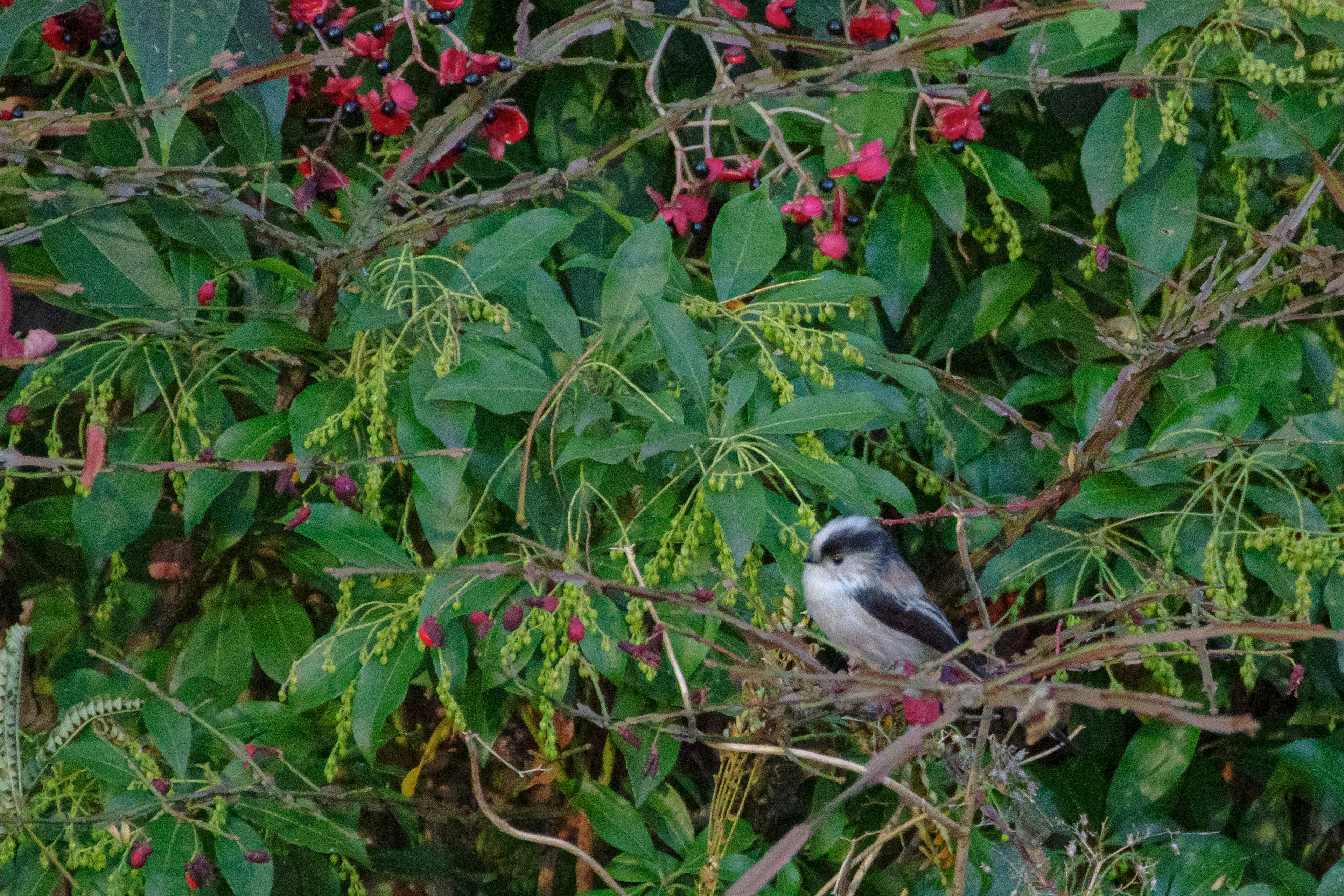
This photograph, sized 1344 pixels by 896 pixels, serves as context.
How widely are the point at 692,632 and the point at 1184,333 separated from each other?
2.71 ft

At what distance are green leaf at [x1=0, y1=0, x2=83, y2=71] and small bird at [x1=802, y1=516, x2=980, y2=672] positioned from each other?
1015 millimetres

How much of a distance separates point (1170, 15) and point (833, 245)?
1.75ft

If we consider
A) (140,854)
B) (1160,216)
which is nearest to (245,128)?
(140,854)

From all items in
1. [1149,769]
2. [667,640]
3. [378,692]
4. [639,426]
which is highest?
[639,426]

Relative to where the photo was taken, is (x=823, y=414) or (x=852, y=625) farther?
(x=852, y=625)

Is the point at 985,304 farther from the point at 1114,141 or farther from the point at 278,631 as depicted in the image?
the point at 278,631

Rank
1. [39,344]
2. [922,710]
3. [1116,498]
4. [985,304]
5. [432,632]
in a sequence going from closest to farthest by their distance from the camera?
[39,344], [922,710], [432,632], [1116,498], [985,304]

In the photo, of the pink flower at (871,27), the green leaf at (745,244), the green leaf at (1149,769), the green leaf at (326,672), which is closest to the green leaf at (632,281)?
the green leaf at (745,244)

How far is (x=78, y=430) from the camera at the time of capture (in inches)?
63.1

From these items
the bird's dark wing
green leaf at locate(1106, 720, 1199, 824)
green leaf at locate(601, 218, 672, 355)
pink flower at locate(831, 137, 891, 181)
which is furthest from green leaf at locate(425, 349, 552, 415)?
green leaf at locate(1106, 720, 1199, 824)

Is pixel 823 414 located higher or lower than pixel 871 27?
lower

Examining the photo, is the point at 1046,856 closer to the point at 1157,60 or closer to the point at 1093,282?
the point at 1093,282

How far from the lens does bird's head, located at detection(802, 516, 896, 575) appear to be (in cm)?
147

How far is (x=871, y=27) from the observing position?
4.50 feet
